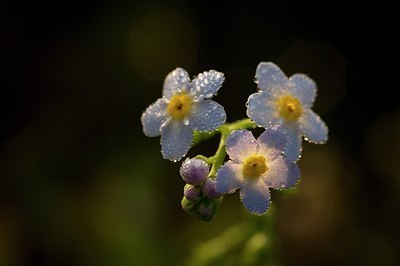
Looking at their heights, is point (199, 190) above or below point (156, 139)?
above

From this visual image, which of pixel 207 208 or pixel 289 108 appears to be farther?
pixel 289 108

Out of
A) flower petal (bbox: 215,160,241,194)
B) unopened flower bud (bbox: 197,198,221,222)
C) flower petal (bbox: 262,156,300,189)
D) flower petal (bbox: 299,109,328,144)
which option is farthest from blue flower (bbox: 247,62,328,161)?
unopened flower bud (bbox: 197,198,221,222)

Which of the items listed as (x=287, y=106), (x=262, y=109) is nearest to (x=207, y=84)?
(x=262, y=109)

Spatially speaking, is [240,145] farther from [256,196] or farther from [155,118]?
[155,118]

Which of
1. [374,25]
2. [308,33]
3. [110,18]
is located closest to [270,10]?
[308,33]

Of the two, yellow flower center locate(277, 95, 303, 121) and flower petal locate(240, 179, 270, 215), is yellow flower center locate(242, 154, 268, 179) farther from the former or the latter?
yellow flower center locate(277, 95, 303, 121)

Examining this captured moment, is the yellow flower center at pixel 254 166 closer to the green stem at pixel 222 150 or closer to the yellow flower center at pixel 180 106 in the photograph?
the green stem at pixel 222 150
